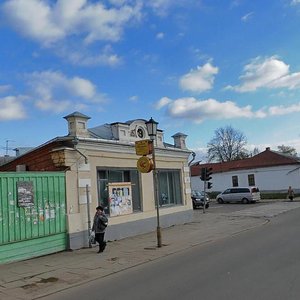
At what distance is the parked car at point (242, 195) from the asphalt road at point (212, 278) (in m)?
31.2

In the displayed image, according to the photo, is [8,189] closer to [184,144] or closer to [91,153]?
[91,153]

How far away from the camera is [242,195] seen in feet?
145

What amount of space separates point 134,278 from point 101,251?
453 centimetres

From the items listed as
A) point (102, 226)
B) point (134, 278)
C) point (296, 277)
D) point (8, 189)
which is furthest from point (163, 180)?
point (296, 277)

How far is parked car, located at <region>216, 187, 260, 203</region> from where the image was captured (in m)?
43.3

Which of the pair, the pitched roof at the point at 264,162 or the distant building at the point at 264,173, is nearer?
the distant building at the point at 264,173

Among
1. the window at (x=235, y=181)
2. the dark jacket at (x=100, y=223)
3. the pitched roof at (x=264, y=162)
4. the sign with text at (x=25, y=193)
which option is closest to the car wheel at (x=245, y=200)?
the pitched roof at (x=264, y=162)

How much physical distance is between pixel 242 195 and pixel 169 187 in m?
24.0

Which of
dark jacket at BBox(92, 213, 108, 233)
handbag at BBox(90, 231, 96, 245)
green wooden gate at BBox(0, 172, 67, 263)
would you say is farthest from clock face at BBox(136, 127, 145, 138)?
dark jacket at BBox(92, 213, 108, 233)

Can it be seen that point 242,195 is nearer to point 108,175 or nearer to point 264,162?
point 264,162

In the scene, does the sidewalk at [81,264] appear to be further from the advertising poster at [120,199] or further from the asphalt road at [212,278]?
the advertising poster at [120,199]

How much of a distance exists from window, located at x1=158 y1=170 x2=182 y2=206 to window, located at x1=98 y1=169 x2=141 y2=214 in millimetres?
2349

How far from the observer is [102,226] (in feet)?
45.6

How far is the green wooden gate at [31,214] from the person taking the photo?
40.5ft
